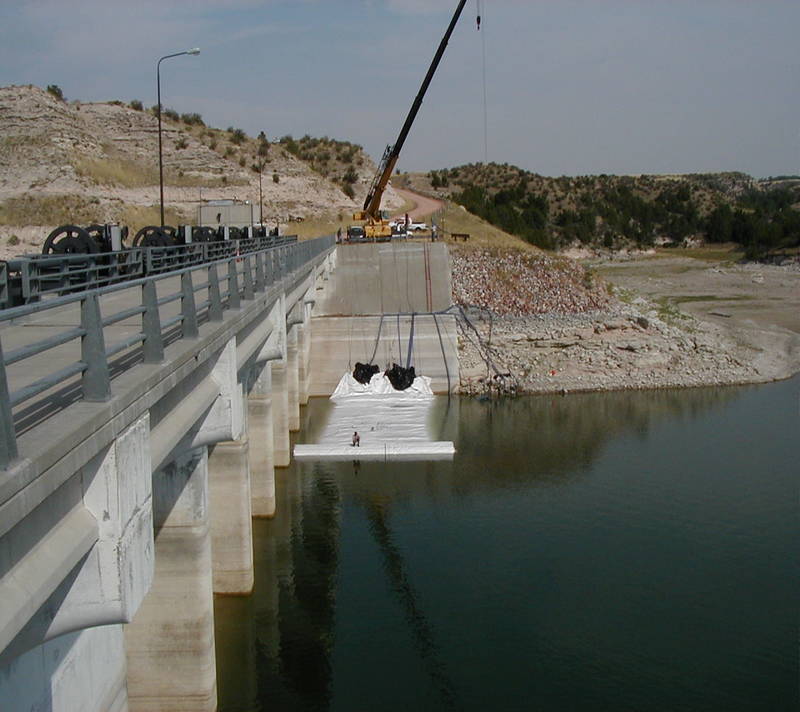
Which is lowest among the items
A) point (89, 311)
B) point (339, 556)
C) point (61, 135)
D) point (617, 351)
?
point (339, 556)

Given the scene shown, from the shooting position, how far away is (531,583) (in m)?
19.8

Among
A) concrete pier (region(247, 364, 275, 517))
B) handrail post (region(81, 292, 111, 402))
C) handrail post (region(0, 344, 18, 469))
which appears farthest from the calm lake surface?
handrail post (region(0, 344, 18, 469))

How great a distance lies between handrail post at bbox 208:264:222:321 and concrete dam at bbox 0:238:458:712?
0.03 meters

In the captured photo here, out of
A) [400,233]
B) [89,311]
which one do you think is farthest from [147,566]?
[400,233]

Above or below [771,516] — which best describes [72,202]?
above

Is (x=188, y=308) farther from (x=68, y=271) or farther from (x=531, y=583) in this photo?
(x=531, y=583)

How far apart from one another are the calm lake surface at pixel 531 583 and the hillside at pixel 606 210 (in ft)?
202

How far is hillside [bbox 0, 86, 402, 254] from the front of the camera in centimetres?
5772

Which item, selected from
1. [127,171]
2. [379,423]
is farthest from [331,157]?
[379,423]

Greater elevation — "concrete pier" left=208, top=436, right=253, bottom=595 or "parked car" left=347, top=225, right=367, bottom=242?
"parked car" left=347, top=225, right=367, bottom=242

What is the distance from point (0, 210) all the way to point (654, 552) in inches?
1921

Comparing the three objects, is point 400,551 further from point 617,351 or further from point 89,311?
point 617,351

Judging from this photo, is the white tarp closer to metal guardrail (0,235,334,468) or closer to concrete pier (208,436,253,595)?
concrete pier (208,436,253,595)

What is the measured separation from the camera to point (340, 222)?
225 feet
